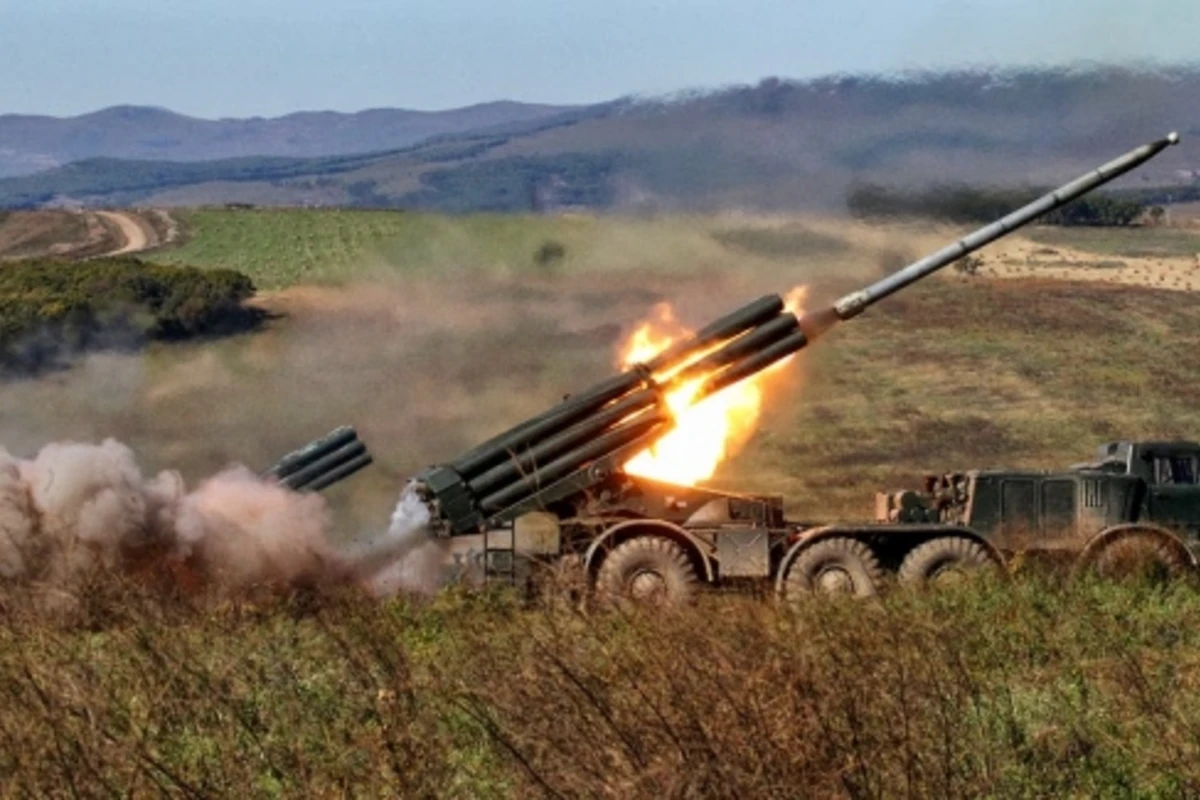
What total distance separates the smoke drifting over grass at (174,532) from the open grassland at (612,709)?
6.65 m

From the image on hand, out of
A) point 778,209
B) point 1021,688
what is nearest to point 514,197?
point 778,209

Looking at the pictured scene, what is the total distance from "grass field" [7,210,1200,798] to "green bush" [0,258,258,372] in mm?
2139

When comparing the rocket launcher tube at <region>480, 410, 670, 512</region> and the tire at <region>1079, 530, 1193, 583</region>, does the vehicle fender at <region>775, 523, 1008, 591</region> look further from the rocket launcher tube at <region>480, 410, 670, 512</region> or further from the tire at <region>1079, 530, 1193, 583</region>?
the rocket launcher tube at <region>480, 410, 670, 512</region>

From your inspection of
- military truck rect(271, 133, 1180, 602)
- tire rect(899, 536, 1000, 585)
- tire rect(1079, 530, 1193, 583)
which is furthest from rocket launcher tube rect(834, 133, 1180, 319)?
tire rect(1079, 530, 1193, 583)

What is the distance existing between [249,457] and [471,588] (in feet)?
53.2

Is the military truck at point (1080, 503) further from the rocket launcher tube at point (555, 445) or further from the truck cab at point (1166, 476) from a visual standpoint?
the rocket launcher tube at point (555, 445)

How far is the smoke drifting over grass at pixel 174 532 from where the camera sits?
23062 millimetres

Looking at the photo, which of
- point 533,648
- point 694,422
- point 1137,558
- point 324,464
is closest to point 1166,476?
point 1137,558

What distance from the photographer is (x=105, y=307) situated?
1848 inches

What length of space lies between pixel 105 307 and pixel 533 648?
35.5m

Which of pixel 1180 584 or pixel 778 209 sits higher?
pixel 778 209

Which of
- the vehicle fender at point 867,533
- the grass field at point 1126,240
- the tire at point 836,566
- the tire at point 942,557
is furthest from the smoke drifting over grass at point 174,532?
the grass field at point 1126,240

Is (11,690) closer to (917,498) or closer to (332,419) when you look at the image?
(917,498)

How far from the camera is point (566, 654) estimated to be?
1346cm
